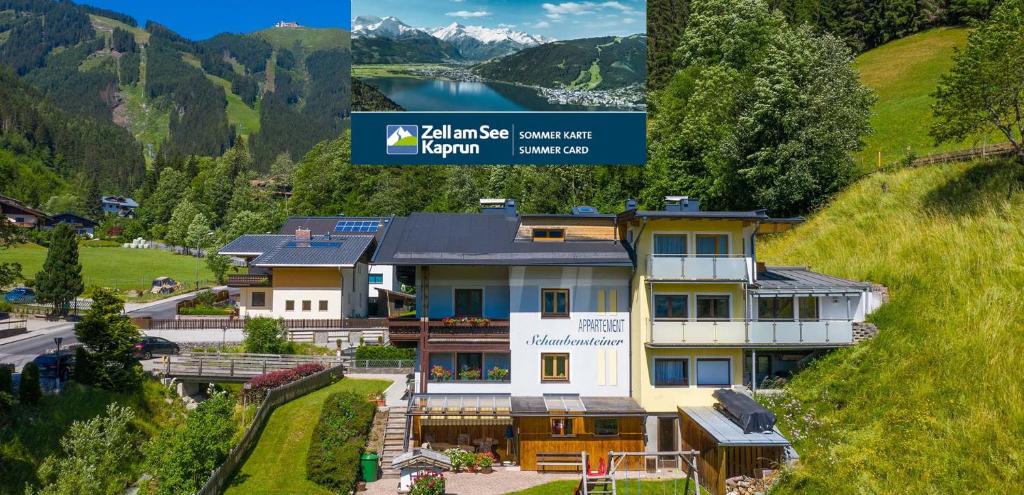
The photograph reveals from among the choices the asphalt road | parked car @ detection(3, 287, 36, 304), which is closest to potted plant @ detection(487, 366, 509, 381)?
the asphalt road

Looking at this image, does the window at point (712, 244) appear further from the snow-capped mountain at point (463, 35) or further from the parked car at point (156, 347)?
the parked car at point (156, 347)

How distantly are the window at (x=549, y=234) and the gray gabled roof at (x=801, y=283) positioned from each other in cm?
780

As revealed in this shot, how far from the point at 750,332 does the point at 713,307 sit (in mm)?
1760

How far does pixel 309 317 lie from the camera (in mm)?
54500

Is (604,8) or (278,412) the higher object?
(604,8)

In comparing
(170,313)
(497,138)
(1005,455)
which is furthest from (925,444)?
(170,313)

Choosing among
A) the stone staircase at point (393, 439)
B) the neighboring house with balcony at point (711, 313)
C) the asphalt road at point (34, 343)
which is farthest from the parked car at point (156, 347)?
the neighboring house with balcony at point (711, 313)

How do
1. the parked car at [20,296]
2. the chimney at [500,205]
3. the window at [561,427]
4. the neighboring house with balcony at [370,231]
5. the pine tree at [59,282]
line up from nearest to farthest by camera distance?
1. the window at [561,427]
2. the chimney at [500,205]
3. the neighboring house with balcony at [370,231]
4. the pine tree at [59,282]
5. the parked car at [20,296]

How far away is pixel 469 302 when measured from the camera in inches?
1323

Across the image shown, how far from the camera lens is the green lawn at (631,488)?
27.0 m

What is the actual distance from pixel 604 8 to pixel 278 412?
22642 millimetres

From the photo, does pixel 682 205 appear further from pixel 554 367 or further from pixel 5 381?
pixel 5 381

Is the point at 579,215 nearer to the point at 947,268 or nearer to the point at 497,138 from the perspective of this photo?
the point at 497,138

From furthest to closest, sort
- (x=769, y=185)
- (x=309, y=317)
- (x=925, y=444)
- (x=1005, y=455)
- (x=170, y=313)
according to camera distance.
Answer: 1. (x=170, y=313)
2. (x=309, y=317)
3. (x=769, y=185)
4. (x=925, y=444)
5. (x=1005, y=455)
